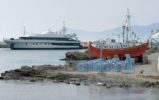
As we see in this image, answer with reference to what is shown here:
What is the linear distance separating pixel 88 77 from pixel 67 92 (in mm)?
5273

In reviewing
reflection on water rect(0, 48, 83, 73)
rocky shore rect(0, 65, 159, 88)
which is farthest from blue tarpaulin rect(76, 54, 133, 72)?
reflection on water rect(0, 48, 83, 73)

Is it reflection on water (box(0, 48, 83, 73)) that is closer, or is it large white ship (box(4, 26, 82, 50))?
reflection on water (box(0, 48, 83, 73))

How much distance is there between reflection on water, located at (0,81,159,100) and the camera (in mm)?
37688

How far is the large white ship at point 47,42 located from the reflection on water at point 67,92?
406ft

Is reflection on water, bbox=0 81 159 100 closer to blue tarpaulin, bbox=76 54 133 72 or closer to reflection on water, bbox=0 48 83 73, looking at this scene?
blue tarpaulin, bbox=76 54 133 72

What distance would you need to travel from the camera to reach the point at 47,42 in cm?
17175

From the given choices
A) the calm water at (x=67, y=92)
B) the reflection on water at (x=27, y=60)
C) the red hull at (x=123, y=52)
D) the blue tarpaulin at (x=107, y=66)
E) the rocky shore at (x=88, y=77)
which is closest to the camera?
the calm water at (x=67, y=92)

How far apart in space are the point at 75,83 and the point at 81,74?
2975 mm

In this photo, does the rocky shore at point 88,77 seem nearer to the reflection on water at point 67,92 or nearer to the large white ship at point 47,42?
the reflection on water at point 67,92

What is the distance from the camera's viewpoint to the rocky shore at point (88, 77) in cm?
4166

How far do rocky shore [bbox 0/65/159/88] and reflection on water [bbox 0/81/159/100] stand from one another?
1.13 m

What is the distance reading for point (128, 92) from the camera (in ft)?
128

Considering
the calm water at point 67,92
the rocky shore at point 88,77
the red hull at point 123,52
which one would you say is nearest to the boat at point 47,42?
the red hull at point 123,52

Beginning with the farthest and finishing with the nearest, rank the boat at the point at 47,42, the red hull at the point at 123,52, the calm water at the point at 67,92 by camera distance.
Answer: the boat at the point at 47,42 < the red hull at the point at 123,52 < the calm water at the point at 67,92
